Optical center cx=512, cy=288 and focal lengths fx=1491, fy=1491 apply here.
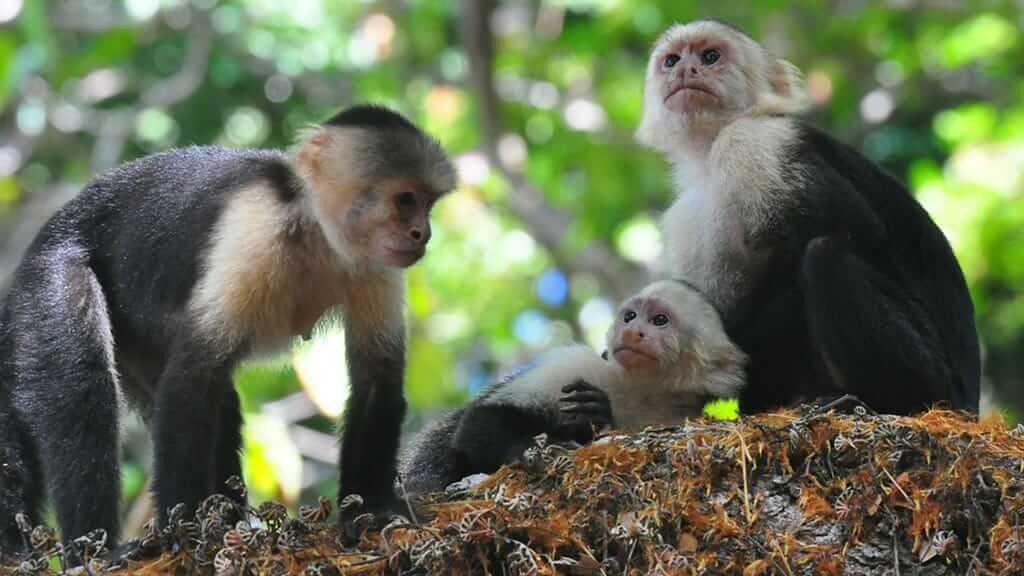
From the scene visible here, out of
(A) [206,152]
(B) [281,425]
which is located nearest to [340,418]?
(A) [206,152]

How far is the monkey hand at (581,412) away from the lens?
15.8ft

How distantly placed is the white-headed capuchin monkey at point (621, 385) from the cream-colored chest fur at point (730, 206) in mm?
172

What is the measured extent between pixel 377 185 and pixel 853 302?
5.12 feet

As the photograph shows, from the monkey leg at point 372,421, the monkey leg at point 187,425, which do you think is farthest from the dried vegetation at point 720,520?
the monkey leg at point 372,421

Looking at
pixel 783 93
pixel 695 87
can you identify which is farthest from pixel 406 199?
pixel 783 93

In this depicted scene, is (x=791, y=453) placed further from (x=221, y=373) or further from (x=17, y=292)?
(x=17, y=292)

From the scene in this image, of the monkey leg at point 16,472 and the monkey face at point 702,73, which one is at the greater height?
the monkey face at point 702,73

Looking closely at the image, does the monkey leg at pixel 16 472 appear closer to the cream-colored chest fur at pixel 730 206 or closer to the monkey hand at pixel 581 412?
the monkey hand at pixel 581 412

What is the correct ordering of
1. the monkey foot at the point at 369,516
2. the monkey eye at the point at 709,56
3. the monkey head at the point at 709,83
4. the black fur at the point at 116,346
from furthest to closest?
the monkey eye at the point at 709,56 < the monkey head at the point at 709,83 < the black fur at the point at 116,346 < the monkey foot at the point at 369,516

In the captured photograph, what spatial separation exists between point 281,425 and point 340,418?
9.12ft

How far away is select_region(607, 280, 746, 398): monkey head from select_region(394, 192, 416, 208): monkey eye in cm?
85

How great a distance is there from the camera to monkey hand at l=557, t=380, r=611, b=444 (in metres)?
4.81

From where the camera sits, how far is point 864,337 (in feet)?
15.5

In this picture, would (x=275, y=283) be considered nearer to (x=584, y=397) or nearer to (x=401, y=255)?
(x=401, y=255)
